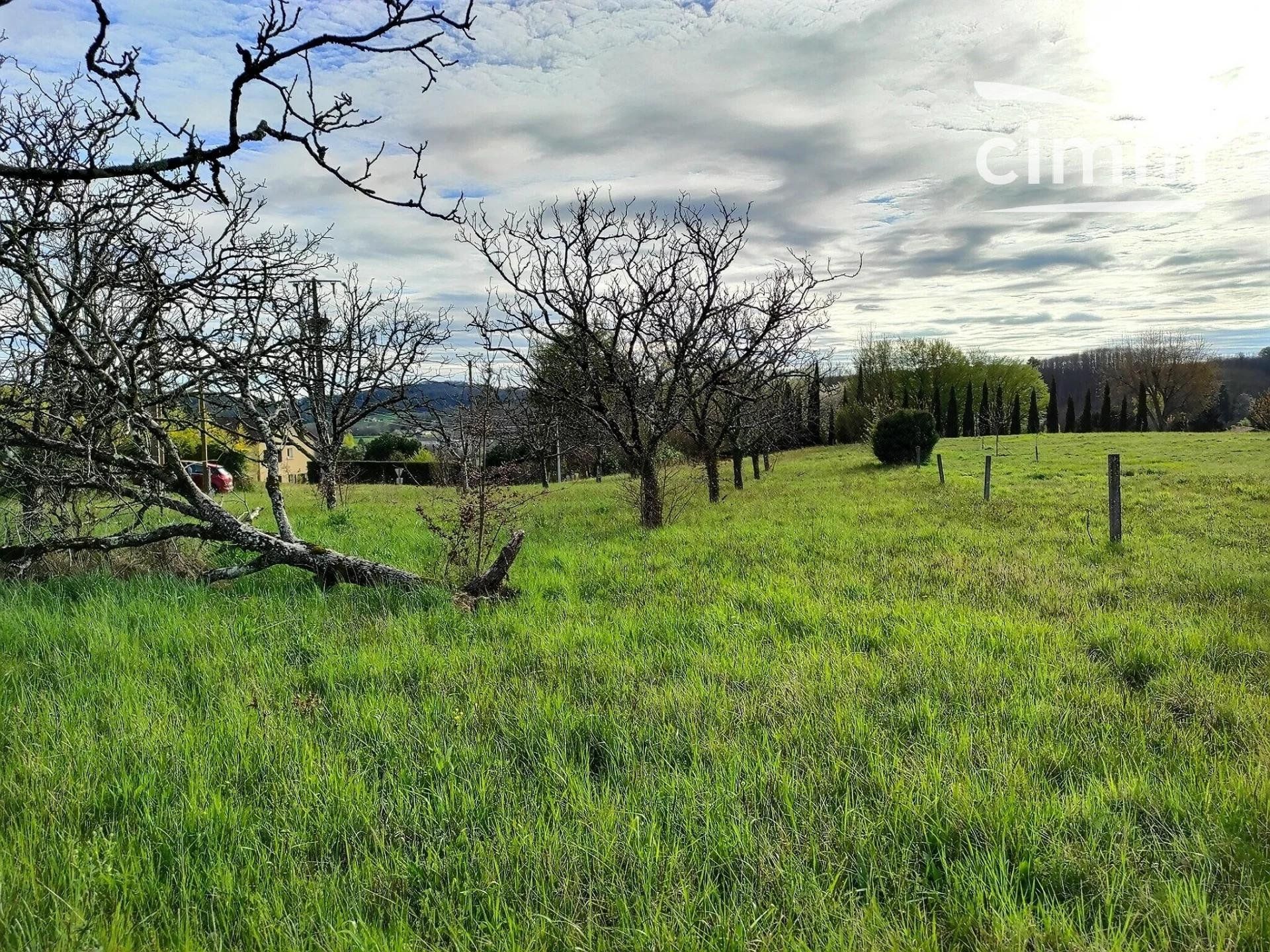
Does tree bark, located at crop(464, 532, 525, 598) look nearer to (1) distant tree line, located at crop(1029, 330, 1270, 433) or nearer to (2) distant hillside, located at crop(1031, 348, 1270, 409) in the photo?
(1) distant tree line, located at crop(1029, 330, 1270, 433)

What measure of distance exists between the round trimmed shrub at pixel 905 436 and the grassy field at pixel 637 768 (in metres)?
20.2

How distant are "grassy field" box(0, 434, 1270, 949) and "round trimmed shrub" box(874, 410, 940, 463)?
2022cm

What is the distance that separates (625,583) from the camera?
7.30m

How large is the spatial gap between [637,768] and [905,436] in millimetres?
25746

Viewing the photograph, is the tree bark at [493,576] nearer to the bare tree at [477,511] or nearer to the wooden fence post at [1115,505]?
the bare tree at [477,511]

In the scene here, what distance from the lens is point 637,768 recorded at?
10.5 ft

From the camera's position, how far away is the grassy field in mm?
2279

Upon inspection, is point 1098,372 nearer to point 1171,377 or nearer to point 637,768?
point 1171,377

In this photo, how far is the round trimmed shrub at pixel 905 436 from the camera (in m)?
26.4

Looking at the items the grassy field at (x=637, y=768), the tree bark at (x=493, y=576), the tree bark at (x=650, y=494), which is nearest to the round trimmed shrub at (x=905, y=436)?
the tree bark at (x=650, y=494)

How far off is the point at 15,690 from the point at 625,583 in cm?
484

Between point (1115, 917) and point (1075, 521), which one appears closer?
point (1115, 917)

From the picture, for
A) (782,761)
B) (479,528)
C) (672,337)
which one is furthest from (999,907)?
(672,337)

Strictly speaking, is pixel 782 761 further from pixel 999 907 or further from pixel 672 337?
pixel 672 337
